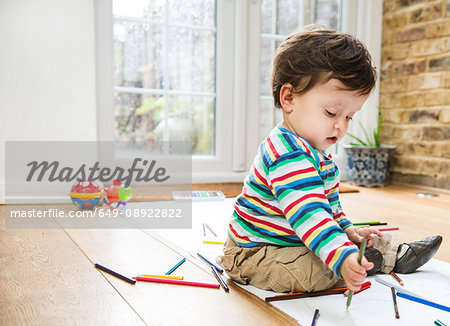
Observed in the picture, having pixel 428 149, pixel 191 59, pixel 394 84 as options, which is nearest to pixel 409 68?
pixel 394 84

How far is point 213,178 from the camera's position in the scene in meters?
2.59

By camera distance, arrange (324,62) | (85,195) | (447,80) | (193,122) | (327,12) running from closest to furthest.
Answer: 1. (324,62)
2. (85,195)
3. (447,80)
4. (193,122)
5. (327,12)

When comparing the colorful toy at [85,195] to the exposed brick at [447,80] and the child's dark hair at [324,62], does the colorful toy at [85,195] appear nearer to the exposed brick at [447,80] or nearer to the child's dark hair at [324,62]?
the child's dark hair at [324,62]

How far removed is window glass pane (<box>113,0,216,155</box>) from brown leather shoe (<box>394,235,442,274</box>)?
1.68m

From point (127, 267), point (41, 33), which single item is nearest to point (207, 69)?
point (41, 33)

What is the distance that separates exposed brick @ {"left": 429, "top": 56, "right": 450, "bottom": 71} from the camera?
242 centimetres

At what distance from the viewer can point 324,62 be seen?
933mm

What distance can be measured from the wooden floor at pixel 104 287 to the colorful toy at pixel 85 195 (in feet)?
0.98

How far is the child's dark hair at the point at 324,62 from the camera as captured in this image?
934mm

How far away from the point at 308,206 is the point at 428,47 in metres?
2.07

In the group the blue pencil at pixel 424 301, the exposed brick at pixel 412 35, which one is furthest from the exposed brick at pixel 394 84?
the blue pencil at pixel 424 301

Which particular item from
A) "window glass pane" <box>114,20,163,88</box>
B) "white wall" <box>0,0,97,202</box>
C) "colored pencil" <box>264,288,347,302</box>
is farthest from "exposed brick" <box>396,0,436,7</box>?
"colored pencil" <box>264,288,347,302</box>

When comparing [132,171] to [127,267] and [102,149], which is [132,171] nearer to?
[102,149]

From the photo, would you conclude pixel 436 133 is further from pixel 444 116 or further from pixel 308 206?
pixel 308 206
